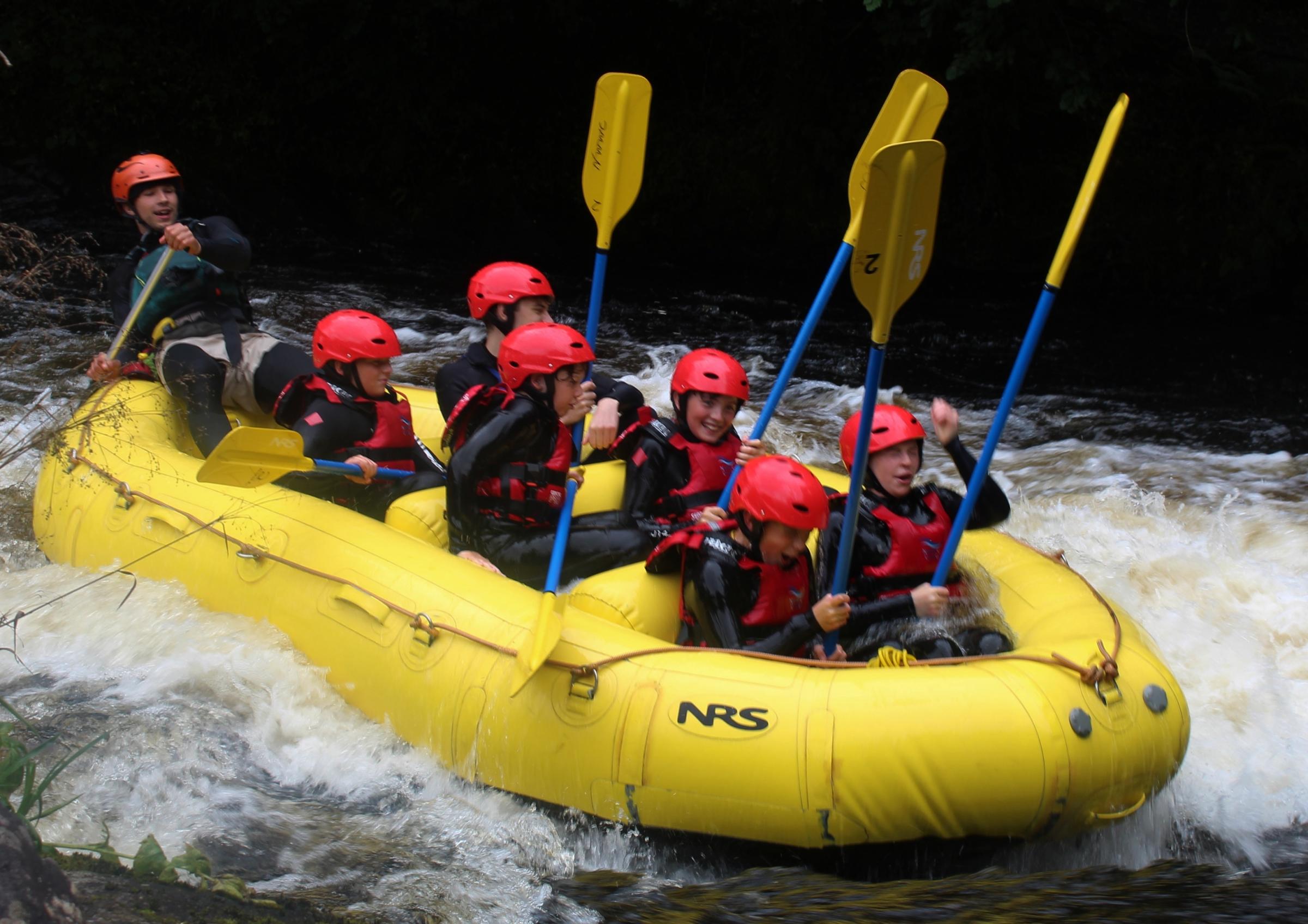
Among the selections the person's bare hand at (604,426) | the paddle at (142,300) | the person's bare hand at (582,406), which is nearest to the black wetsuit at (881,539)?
the person's bare hand at (582,406)

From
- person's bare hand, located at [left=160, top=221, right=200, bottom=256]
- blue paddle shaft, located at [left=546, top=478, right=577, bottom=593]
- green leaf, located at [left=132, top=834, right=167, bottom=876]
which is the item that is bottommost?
green leaf, located at [left=132, top=834, right=167, bottom=876]

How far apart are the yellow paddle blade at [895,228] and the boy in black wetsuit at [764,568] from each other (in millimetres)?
513

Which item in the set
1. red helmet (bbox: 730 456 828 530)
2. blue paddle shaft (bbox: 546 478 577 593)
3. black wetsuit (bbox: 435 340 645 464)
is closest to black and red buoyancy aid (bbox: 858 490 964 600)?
red helmet (bbox: 730 456 828 530)

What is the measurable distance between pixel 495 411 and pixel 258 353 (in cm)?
147

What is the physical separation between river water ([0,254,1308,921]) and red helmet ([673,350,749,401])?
1.48 m

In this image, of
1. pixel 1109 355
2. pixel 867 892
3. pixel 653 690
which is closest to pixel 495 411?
pixel 653 690

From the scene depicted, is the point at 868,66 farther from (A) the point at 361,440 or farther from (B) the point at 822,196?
(A) the point at 361,440

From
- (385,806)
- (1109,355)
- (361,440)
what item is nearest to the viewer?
(385,806)

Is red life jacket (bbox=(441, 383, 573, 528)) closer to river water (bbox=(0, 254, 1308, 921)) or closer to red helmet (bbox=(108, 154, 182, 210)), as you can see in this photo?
river water (bbox=(0, 254, 1308, 921))

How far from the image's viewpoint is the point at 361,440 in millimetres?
4246

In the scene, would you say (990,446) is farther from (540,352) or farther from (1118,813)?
(540,352)

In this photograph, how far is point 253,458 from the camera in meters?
3.68

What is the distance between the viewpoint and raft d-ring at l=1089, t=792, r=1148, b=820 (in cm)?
291

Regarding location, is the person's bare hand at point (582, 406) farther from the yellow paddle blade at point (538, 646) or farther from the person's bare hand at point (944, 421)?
the person's bare hand at point (944, 421)
